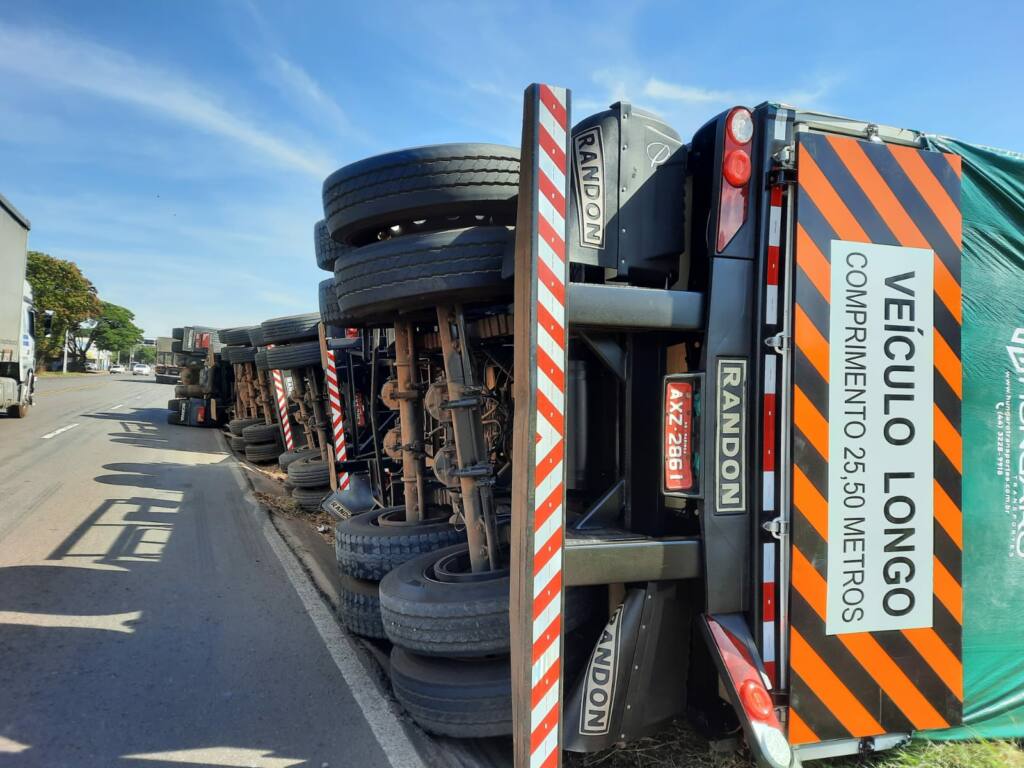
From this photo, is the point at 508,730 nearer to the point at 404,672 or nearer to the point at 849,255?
the point at 404,672

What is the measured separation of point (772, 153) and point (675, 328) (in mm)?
707

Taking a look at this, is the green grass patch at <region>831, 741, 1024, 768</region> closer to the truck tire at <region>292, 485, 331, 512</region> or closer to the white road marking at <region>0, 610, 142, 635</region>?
the white road marking at <region>0, 610, 142, 635</region>

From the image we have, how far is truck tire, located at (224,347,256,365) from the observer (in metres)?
13.9

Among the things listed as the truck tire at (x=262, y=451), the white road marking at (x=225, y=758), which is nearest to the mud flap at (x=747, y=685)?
the white road marking at (x=225, y=758)

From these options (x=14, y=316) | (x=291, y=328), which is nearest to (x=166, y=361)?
(x=14, y=316)

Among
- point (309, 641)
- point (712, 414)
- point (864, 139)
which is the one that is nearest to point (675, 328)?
→ point (712, 414)

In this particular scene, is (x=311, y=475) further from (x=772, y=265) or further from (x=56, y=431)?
(x=56, y=431)

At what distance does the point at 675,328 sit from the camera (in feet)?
7.24

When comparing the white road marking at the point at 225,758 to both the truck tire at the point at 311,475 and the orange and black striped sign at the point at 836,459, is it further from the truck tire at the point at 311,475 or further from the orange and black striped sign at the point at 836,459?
the truck tire at the point at 311,475

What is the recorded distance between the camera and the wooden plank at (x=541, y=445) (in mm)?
1984

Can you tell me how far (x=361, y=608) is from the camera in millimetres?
4066

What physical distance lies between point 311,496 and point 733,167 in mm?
7309

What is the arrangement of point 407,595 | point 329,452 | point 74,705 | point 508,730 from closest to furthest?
point 508,730, point 407,595, point 74,705, point 329,452

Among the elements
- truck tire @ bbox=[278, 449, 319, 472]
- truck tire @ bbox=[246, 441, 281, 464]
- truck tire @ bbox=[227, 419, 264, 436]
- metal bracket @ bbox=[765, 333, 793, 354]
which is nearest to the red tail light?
metal bracket @ bbox=[765, 333, 793, 354]
